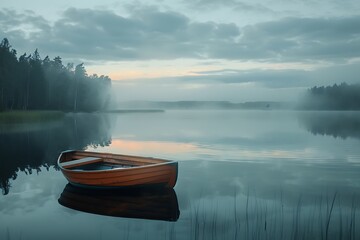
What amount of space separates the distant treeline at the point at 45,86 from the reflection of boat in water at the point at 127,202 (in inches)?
2274

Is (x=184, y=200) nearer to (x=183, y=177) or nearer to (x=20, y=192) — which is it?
(x=183, y=177)

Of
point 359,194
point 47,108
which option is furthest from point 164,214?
point 47,108

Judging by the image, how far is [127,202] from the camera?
46.0ft

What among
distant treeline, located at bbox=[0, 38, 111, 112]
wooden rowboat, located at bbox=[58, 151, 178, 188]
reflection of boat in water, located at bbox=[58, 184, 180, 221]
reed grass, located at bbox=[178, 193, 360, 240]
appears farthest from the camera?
distant treeline, located at bbox=[0, 38, 111, 112]

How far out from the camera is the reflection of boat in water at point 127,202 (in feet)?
41.5

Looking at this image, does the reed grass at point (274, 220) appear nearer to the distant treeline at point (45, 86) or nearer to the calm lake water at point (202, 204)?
the calm lake water at point (202, 204)

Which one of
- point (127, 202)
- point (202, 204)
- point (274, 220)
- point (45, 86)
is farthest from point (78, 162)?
point (45, 86)

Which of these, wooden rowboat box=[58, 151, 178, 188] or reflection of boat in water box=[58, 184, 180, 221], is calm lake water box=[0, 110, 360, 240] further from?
wooden rowboat box=[58, 151, 178, 188]

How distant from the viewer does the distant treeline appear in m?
75.3

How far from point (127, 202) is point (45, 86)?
84.8m

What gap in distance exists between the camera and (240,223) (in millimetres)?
11469

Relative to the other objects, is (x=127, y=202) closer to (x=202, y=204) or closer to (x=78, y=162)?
(x=202, y=204)

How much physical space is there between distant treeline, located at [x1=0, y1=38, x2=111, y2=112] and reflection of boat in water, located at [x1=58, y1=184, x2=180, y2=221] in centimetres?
5777

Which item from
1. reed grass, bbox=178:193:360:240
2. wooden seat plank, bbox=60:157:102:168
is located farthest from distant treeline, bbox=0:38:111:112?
reed grass, bbox=178:193:360:240
